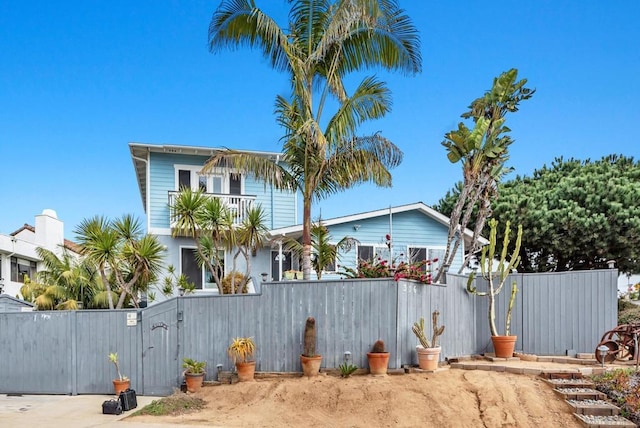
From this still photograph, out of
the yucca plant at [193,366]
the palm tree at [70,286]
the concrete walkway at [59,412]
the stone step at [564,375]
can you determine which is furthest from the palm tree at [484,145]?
the palm tree at [70,286]

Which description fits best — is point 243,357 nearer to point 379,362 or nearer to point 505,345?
point 379,362

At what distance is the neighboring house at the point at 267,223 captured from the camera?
17688 millimetres

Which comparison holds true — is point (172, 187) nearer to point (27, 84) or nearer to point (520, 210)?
point (27, 84)

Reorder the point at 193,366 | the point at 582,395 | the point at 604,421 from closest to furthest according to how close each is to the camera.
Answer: the point at 604,421
the point at 582,395
the point at 193,366

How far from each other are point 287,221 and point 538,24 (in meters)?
10.6

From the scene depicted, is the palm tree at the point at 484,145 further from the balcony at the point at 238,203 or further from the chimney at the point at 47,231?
the chimney at the point at 47,231

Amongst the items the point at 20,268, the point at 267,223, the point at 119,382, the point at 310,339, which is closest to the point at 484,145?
the point at 310,339

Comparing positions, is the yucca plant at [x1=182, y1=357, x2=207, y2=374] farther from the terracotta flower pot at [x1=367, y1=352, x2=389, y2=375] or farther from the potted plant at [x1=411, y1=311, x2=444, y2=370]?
the potted plant at [x1=411, y1=311, x2=444, y2=370]

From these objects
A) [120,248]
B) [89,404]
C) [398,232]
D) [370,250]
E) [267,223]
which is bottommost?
[89,404]

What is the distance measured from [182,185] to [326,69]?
26.1 feet

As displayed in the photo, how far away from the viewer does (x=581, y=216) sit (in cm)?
2067

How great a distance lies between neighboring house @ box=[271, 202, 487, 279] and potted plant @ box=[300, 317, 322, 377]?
6643 millimetres

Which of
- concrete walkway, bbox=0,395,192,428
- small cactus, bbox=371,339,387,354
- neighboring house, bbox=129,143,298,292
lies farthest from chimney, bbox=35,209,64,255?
small cactus, bbox=371,339,387,354

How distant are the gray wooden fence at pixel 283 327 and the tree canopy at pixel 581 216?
974 cm
